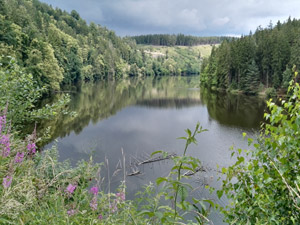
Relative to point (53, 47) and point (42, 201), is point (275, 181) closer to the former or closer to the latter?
point (42, 201)

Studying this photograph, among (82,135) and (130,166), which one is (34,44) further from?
(130,166)

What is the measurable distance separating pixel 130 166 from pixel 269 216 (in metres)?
14.8

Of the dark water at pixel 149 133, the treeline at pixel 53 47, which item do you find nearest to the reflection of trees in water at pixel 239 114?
the dark water at pixel 149 133

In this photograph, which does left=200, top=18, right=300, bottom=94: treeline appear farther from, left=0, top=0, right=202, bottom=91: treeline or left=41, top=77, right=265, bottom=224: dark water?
left=0, top=0, right=202, bottom=91: treeline

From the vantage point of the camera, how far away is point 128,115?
3591 cm

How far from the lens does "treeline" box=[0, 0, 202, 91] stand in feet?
110

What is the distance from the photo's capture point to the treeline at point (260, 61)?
51312mm

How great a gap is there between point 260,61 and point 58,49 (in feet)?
167

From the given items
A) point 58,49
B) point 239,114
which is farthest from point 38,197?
point 58,49

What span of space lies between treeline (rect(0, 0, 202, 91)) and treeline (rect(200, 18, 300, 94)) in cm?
4183

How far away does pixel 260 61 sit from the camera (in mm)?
60156

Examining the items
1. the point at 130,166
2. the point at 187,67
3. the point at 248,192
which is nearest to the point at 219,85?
the point at 130,166

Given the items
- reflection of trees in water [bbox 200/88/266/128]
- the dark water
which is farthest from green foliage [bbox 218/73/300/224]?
reflection of trees in water [bbox 200/88/266/128]

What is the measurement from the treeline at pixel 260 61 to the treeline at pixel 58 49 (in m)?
41.8
